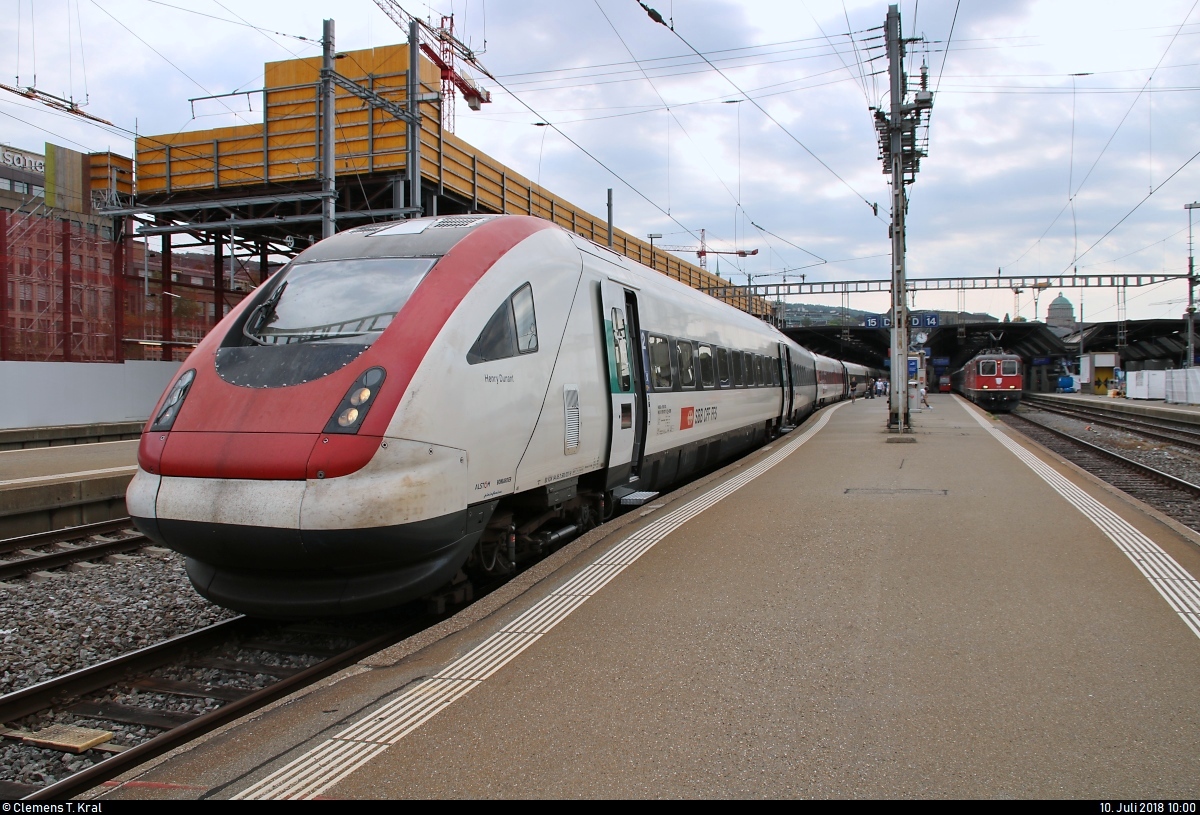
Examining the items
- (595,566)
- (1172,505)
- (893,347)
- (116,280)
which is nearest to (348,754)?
(595,566)

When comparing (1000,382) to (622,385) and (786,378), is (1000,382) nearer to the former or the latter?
(786,378)

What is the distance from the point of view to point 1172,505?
1167 centimetres

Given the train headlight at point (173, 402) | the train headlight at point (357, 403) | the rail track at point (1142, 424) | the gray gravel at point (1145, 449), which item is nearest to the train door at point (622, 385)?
the train headlight at point (357, 403)

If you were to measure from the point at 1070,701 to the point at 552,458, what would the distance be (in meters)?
3.69

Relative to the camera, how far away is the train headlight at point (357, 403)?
4.53m

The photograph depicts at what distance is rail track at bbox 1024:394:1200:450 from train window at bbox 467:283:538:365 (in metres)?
19.7

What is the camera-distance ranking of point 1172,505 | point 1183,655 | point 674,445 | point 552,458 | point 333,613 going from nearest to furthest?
point 1183,655, point 333,613, point 552,458, point 674,445, point 1172,505

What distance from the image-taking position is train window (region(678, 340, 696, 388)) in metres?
10.3

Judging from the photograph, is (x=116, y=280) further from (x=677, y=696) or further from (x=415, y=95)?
(x=677, y=696)

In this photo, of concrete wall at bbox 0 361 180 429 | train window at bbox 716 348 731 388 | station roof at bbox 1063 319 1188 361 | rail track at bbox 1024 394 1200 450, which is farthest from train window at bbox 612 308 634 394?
Result: station roof at bbox 1063 319 1188 361

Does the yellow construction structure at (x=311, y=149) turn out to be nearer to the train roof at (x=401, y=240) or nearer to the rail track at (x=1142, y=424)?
the train roof at (x=401, y=240)

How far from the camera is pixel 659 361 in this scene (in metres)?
9.27

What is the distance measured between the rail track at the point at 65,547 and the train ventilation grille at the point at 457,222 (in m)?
4.90

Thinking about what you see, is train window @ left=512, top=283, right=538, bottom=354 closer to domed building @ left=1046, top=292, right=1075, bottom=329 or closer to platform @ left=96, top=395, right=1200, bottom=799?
platform @ left=96, top=395, right=1200, bottom=799
